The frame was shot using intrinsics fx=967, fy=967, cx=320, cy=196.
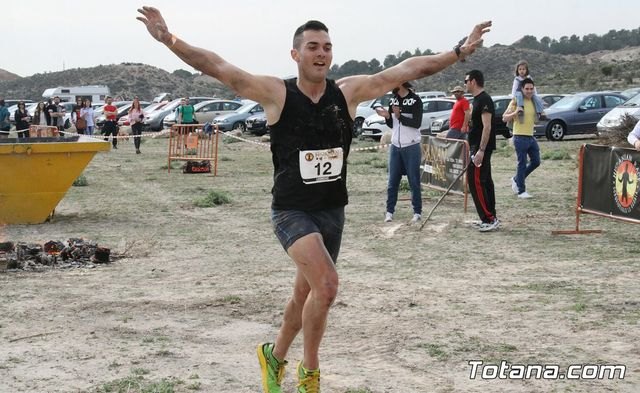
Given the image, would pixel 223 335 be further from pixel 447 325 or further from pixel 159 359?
pixel 447 325

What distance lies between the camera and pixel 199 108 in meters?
44.0

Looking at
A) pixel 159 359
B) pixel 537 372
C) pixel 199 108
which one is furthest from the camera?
pixel 199 108

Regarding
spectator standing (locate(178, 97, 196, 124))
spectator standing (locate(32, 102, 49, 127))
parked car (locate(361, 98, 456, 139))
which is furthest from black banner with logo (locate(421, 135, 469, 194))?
spectator standing (locate(32, 102, 49, 127))

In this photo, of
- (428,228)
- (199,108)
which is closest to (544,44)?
(199,108)

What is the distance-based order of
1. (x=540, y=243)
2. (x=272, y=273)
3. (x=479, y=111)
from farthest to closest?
(x=479, y=111) → (x=540, y=243) → (x=272, y=273)

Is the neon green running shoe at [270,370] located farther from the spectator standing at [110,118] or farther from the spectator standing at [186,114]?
the spectator standing at [110,118]

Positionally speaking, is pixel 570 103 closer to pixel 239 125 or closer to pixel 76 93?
pixel 239 125

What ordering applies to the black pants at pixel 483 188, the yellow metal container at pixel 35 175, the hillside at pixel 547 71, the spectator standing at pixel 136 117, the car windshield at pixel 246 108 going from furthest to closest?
the hillside at pixel 547 71, the car windshield at pixel 246 108, the spectator standing at pixel 136 117, the yellow metal container at pixel 35 175, the black pants at pixel 483 188

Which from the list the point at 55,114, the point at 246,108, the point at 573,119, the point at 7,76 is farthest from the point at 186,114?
the point at 7,76

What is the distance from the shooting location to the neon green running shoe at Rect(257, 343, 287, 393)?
18.1 feet

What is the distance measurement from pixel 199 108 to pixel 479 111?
1304 inches

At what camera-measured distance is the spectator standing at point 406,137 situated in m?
12.3

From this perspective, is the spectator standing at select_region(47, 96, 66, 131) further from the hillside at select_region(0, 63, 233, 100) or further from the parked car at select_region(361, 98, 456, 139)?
the hillside at select_region(0, 63, 233, 100)

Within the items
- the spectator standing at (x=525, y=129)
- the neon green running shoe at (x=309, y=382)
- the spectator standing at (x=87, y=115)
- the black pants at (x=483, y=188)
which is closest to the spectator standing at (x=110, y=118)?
the spectator standing at (x=87, y=115)
